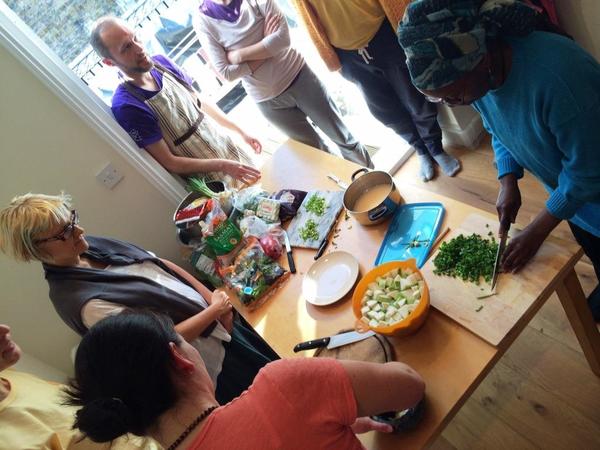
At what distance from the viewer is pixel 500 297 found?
1055 mm

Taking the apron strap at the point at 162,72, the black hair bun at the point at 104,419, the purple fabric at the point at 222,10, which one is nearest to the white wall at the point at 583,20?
the purple fabric at the point at 222,10

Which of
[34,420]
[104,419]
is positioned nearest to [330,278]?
[104,419]

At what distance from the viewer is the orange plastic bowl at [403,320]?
107 centimetres

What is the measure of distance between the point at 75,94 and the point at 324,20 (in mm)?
1263

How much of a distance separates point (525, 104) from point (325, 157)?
1.04 meters

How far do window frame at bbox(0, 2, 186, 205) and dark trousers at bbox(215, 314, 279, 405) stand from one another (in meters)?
0.93

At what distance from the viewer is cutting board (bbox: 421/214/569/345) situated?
3.32 feet

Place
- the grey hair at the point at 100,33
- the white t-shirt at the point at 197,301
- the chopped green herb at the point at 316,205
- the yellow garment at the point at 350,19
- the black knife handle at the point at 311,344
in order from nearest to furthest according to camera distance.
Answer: the black knife handle at the point at 311,344 < the white t-shirt at the point at 197,301 < the chopped green herb at the point at 316,205 < the grey hair at the point at 100,33 < the yellow garment at the point at 350,19

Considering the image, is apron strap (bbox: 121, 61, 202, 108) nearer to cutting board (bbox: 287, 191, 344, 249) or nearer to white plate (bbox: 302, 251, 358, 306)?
cutting board (bbox: 287, 191, 344, 249)

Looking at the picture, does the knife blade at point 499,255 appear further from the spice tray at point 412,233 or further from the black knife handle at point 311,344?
the black knife handle at point 311,344

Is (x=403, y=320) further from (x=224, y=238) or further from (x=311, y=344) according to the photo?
(x=224, y=238)

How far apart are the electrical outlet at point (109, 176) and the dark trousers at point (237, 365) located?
3.26ft

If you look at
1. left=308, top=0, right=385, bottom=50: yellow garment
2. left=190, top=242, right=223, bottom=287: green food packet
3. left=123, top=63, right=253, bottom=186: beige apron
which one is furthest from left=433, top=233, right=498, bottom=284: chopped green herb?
left=308, top=0, right=385, bottom=50: yellow garment

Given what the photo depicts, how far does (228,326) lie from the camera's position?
1.63 metres
